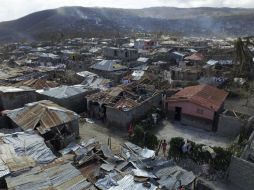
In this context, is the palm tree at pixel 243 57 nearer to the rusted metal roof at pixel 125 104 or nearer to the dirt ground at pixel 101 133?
the rusted metal roof at pixel 125 104

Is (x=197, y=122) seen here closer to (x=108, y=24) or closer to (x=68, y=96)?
(x=68, y=96)

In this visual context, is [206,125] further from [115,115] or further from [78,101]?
[78,101]

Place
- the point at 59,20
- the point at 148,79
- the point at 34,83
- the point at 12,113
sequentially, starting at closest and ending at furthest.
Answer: the point at 12,113
the point at 34,83
the point at 148,79
the point at 59,20

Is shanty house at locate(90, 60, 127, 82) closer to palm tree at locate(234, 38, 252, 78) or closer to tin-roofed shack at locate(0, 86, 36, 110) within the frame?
tin-roofed shack at locate(0, 86, 36, 110)

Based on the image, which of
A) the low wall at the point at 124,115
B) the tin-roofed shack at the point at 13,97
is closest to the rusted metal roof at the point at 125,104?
the low wall at the point at 124,115

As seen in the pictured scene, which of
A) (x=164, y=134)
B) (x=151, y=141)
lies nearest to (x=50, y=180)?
(x=151, y=141)

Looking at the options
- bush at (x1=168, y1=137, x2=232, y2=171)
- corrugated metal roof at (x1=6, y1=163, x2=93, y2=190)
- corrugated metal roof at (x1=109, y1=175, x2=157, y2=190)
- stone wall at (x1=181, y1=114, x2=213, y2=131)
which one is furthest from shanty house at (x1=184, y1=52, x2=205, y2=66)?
corrugated metal roof at (x1=6, y1=163, x2=93, y2=190)

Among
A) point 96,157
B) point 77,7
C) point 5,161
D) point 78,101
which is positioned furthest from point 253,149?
point 77,7
